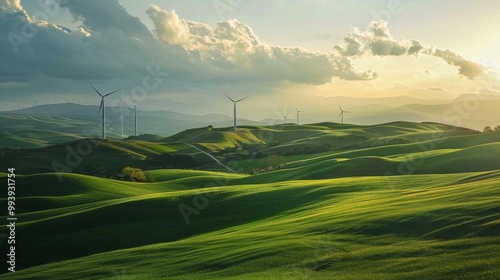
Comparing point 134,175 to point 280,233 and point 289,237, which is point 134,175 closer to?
point 280,233

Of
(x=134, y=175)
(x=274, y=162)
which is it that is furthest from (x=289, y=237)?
(x=274, y=162)

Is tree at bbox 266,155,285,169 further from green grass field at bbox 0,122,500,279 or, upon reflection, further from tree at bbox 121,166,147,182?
green grass field at bbox 0,122,500,279

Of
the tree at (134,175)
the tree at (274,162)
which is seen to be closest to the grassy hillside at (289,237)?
the tree at (134,175)

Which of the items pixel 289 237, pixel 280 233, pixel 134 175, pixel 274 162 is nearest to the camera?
pixel 289 237

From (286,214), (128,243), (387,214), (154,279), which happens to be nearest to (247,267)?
(154,279)

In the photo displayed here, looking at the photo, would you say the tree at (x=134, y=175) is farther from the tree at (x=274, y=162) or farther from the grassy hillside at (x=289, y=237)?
the grassy hillside at (x=289, y=237)

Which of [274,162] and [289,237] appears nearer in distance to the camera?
[289,237]

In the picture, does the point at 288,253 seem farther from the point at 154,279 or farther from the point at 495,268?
the point at 495,268

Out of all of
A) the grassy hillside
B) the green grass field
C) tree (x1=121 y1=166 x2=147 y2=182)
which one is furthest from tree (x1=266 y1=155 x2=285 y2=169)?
the grassy hillside

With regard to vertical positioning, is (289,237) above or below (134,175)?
above
